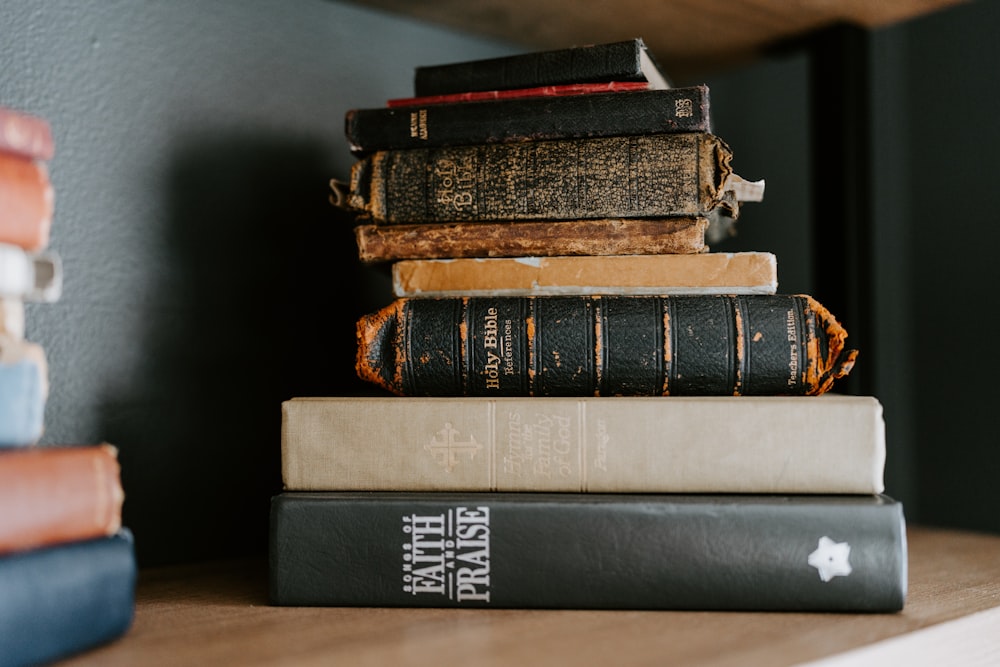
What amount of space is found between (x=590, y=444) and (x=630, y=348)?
0.08 m

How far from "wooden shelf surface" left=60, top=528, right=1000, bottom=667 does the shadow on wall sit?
140mm

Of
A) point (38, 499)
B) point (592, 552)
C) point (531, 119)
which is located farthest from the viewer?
point (531, 119)

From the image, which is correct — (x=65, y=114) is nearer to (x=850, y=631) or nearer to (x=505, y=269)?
(x=505, y=269)

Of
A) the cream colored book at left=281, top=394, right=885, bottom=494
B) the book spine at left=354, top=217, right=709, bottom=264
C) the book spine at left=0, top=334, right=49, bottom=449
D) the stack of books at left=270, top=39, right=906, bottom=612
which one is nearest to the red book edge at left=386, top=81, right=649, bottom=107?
the stack of books at left=270, top=39, right=906, bottom=612

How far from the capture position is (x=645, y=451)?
23.7 inches

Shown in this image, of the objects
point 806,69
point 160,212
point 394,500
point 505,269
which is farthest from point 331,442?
point 806,69

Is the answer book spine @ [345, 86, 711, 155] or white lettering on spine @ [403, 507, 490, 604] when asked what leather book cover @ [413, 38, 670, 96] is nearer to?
book spine @ [345, 86, 711, 155]

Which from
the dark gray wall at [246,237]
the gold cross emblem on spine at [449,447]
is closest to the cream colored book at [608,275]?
the gold cross emblem on spine at [449,447]

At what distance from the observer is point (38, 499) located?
0.47 m

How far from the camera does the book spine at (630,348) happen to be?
Result: 0.63 m

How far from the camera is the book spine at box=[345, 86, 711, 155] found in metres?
0.67

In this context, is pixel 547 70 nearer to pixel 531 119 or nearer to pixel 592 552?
pixel 531 119

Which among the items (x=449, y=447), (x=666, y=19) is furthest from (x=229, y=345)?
(x=666, y=19)

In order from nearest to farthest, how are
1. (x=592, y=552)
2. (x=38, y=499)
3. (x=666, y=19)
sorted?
(x=38, y=499)
(x=592, y=552)
(x=666, y=19)
